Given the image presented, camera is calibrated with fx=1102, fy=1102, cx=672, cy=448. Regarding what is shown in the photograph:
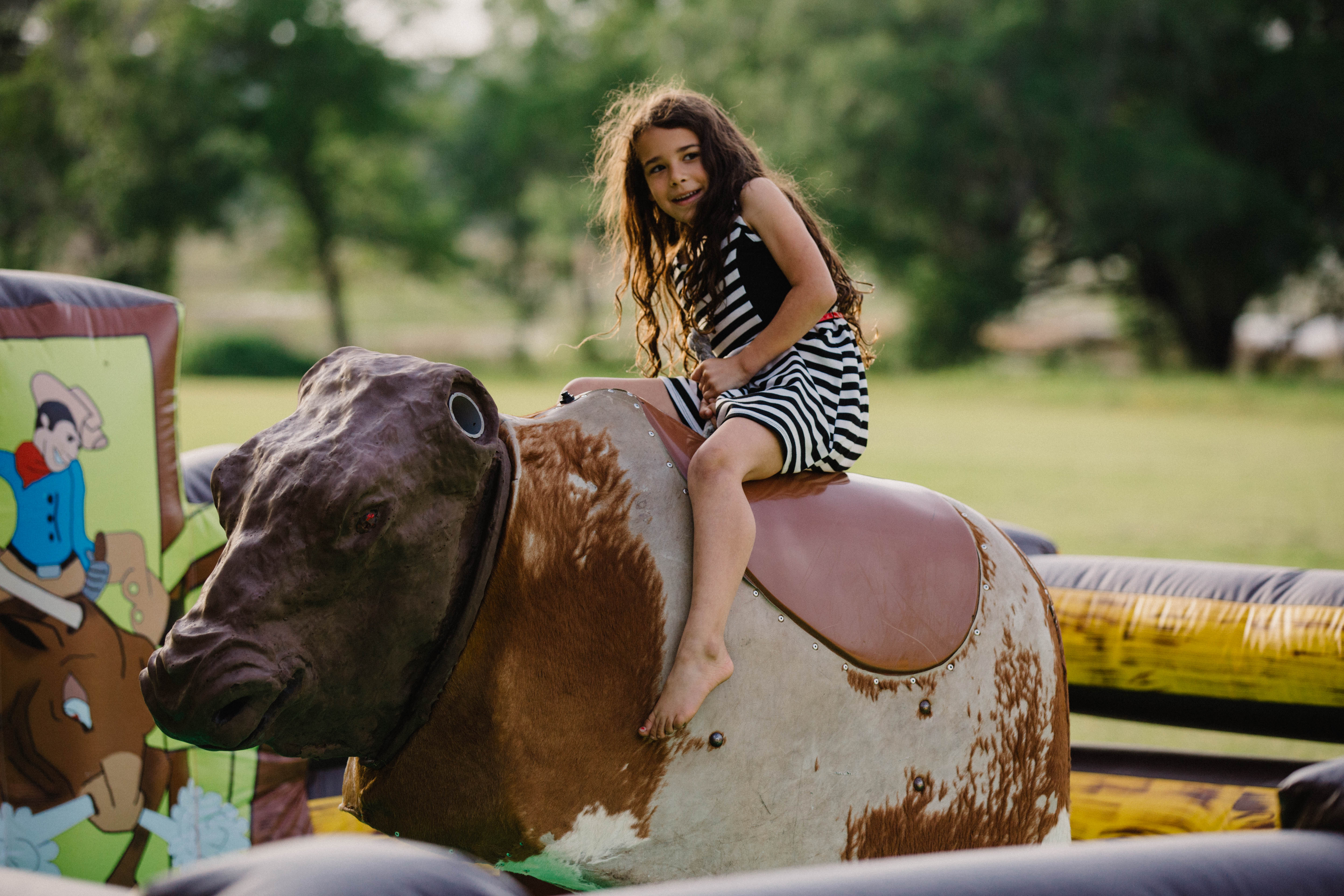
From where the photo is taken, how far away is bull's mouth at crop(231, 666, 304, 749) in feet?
5.71

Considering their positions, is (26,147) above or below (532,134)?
below

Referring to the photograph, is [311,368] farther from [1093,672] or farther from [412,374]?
[1093,672]

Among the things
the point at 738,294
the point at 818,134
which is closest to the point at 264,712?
the point at 738,294

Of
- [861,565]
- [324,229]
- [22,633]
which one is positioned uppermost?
[324,229]

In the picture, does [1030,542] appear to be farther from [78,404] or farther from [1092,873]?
[78,404]

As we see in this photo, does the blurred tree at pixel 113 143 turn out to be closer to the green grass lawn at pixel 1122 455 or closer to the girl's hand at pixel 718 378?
the green grass lawn at pixel 1122 455

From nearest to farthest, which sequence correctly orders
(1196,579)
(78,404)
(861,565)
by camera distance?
(861,565)
(78,404)
(1196,579)

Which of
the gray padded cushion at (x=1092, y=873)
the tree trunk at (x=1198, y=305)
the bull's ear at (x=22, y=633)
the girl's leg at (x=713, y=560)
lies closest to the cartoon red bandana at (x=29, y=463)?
the bull's ear at (x=22, y=633)

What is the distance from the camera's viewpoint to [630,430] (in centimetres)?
216

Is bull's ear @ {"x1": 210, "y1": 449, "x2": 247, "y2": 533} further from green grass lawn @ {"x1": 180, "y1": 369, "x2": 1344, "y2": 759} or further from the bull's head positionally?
green grass lawn @ {"x1": 180, "y1": 369, "x2": 1344, "y2": 759}

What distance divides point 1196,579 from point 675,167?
2647 mm

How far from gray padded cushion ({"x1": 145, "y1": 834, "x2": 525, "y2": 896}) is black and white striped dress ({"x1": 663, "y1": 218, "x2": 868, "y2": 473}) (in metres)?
1.18

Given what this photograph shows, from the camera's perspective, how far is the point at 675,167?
2322 mm

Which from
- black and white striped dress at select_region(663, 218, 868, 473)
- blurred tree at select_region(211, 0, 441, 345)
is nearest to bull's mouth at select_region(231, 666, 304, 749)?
black and white striped dress at select_region(663, 218, 868, 473)
